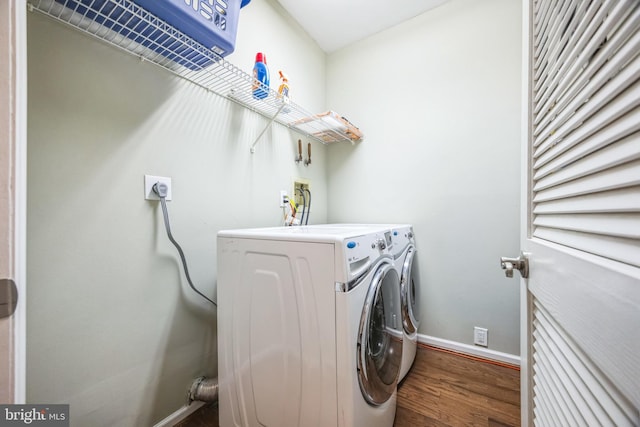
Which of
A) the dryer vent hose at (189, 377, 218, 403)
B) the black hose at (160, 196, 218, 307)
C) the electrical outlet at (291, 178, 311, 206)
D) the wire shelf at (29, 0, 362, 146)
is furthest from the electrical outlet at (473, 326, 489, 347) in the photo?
the wire shelf at (29, 0, 362, 146)

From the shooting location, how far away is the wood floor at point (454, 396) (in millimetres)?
1188

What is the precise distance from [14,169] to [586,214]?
3.49 ft

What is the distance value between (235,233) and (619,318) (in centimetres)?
110

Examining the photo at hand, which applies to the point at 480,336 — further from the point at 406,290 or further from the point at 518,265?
the point at 518,265

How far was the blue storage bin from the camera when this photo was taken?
0.80 meters

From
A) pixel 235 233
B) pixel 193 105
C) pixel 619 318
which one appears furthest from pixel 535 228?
pixel 193 105

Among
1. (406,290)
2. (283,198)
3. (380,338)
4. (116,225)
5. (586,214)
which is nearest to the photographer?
(586,214)

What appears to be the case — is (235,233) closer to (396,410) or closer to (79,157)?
(79,157)

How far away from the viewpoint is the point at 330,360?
84cm

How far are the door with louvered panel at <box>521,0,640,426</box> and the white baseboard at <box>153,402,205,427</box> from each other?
141 cm

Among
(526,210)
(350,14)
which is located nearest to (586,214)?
(526,210)

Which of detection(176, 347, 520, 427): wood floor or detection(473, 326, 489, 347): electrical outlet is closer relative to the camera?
detection(176, 347, 520, 427): wood floor

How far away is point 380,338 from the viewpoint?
112 cm

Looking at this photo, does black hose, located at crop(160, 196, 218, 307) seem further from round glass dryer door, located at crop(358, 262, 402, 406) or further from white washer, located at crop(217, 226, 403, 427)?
round glass dryer door, located at crop(358, 262, 402, 406)
